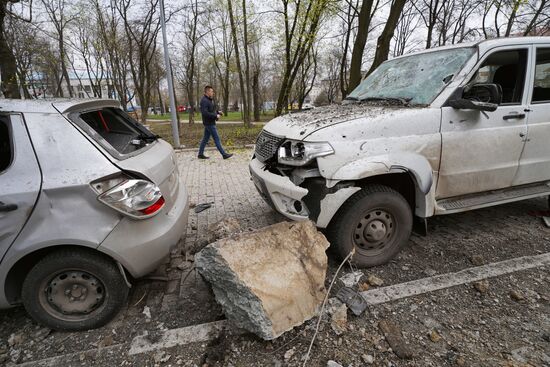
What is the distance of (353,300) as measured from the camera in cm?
247

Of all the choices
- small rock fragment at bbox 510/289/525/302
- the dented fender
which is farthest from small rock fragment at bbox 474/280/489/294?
the dented fender

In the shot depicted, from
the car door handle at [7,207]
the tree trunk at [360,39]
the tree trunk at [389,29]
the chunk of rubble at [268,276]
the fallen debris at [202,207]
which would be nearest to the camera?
the car door handle at [7,207]

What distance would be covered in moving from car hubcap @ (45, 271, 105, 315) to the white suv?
1.65 meters

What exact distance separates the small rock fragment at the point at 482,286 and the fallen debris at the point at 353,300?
1.04 meters

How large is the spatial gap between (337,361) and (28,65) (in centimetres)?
2884

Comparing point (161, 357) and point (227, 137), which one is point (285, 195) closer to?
point (161, 357)

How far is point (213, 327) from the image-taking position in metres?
2.25

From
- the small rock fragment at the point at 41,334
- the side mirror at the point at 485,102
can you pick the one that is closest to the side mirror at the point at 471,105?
the side mirror at the point at 485,102

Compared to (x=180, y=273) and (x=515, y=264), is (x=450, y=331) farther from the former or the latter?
(x=180, y=273)

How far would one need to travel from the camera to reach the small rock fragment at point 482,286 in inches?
101

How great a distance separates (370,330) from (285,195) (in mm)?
1288

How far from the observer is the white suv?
2.61 meters

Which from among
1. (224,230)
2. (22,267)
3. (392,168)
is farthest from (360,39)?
(22,267)

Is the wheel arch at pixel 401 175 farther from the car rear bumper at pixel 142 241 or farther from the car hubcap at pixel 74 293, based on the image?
the car hubcap at pixel 74 293
